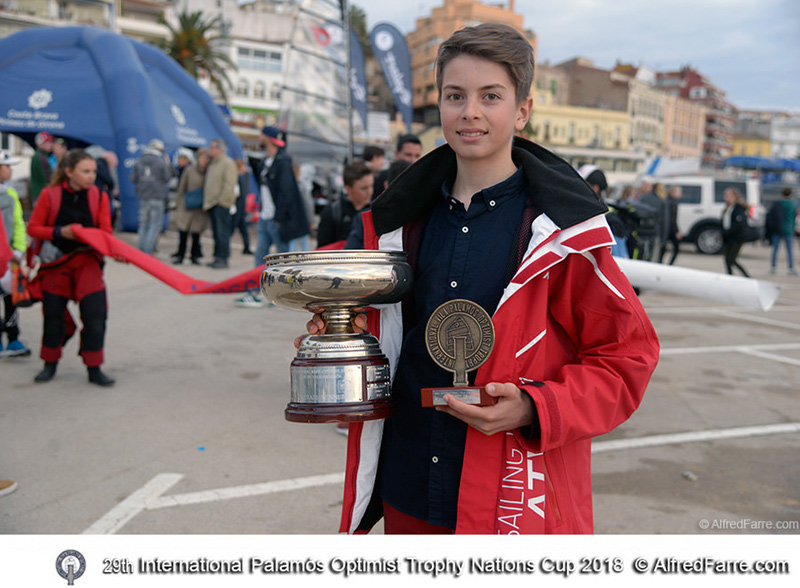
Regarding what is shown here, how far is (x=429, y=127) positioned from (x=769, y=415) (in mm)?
63535

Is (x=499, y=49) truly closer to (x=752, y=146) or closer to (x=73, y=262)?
(x=73, y=262)

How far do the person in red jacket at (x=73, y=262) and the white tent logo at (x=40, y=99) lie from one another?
13237mm

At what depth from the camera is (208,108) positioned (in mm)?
21234

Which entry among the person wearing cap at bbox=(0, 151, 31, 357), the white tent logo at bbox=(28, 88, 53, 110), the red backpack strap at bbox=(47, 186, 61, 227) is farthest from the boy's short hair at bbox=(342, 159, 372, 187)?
the white tent logo at bbox=(28, 88, 53, 110)

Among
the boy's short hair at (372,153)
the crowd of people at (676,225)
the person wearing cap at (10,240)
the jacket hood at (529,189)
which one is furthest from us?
the crowd of people at (676,225)

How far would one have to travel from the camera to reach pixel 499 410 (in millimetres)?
1586

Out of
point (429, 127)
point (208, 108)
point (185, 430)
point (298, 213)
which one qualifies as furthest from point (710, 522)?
point (429, 127)

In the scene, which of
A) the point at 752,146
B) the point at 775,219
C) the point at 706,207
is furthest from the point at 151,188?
the point at 752,146

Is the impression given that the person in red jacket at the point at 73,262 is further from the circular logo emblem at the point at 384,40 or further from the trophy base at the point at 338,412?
the circular logo emblem at the point at 384,40

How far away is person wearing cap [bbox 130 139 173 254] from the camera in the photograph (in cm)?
1398

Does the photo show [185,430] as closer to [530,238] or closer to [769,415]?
[530,238]

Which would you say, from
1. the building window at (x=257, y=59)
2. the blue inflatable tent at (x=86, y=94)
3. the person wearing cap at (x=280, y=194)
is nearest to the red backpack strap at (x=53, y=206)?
the person wearing cap at (x=280, y=194)

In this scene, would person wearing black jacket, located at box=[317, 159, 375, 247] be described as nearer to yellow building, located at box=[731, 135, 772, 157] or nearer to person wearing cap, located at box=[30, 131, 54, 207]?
person wearing cap, located at box=[30, 131, 54, 207]

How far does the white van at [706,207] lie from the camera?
71.7ft
